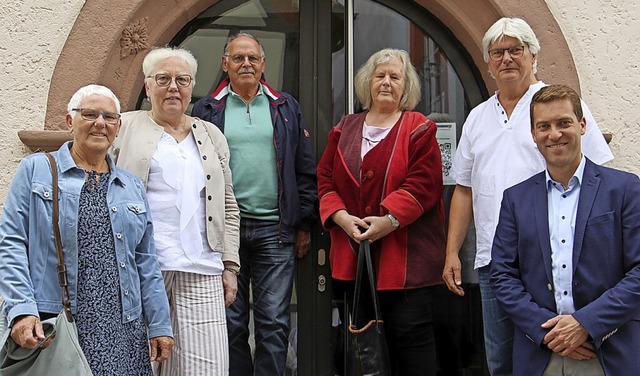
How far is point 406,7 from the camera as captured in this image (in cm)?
477

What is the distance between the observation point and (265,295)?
4180 millimetres

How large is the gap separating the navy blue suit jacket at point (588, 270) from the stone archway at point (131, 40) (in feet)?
4.03

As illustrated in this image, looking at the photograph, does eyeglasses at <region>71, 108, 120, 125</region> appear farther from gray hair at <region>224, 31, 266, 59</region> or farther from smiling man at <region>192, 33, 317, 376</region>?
gray hair at <region>224, 31, 266, 59</region>

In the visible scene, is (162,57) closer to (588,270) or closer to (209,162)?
(209,162)

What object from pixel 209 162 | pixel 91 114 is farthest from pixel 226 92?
pixel 91 114

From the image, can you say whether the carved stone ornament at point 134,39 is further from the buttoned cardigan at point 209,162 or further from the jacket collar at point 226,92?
the buttoned cardigan at point 209,162

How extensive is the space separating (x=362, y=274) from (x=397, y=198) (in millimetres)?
393

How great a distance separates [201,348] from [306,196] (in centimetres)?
103

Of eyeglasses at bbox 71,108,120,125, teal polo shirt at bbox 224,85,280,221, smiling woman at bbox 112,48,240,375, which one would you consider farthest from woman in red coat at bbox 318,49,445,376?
eyeglasses at bbox 71,108,120,125

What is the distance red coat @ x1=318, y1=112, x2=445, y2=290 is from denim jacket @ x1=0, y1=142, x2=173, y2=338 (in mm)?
1051

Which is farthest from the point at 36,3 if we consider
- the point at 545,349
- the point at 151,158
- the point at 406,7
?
the point at 545,349

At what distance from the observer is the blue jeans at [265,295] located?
4.17m

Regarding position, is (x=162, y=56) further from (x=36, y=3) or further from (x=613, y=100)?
(x=613, y=100)

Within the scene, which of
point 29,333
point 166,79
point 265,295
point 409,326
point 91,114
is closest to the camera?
point 29,333
